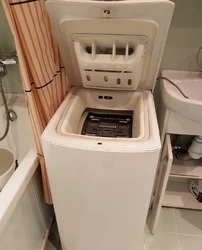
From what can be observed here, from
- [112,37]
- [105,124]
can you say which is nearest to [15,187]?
[105,124]

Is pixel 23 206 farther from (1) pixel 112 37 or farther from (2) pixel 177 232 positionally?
(2) pixel 177 232

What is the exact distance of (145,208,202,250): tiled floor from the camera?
1326mm

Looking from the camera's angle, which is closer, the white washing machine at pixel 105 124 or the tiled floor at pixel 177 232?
the white washing machine at pixel 105 124

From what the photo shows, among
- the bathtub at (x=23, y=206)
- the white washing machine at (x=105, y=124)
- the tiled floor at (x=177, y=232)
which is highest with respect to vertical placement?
the white washing machine at (x=105, y=124)

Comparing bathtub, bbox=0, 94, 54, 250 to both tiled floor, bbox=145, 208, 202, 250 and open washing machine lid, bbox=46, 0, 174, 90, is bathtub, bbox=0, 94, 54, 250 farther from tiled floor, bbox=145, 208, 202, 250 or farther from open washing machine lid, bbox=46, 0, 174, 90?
tiled floor, bbox=145, 208, 202, 250

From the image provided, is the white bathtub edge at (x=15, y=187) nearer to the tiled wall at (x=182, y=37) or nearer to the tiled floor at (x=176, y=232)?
the tiled floor at (x=176, y=232)

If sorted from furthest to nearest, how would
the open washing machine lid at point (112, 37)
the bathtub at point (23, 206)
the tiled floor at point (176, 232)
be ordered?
the tiled floor at point (176, 232) → the bathtub at point (23, 206) → the open washing machine lid at point (112, 37)

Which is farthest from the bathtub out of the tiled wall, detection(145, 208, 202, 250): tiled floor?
detection(145, 208, 202, 250): tiled floor

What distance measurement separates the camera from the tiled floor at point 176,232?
52.2 inches

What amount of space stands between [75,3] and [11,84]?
2.85 feet

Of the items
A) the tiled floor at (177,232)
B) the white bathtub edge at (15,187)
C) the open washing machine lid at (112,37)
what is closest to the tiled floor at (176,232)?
the tiled floor at (177,232)

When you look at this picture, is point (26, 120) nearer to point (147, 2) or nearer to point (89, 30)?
point (89, 30)

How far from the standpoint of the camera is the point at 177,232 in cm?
139

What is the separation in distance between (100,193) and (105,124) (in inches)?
13.8
